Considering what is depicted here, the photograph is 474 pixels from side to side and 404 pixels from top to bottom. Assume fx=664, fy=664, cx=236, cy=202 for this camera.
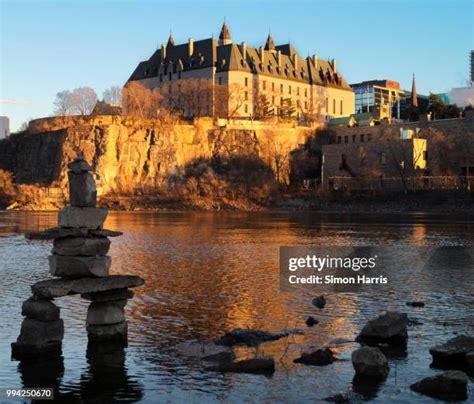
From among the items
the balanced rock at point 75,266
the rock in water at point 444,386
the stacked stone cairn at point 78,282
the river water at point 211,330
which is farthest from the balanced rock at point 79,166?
the rock in water at point 444,386

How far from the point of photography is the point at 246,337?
62.2ft

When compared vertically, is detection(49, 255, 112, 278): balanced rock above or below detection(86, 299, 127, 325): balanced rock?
above

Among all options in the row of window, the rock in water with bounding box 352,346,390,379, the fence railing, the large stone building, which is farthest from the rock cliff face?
the rock in water with bounding box 352,346,390,379

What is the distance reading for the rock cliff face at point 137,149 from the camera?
5133 inches

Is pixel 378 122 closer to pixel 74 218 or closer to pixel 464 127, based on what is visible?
pixel 464 127

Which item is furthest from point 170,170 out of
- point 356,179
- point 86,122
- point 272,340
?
point 272,340

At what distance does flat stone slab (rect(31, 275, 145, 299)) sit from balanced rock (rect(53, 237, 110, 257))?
0.74 m

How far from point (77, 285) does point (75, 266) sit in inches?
21.0

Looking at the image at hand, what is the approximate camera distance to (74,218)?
59.6ft

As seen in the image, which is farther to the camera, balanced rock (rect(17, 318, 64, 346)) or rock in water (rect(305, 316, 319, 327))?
rock in water (rect(305, 316, 319, 327))

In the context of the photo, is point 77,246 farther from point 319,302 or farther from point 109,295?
point 319,302

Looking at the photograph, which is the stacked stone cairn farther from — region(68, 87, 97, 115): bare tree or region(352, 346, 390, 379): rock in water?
region(68, 87, 97, 115): bare tree

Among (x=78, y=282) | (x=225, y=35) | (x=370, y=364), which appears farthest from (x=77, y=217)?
(x=225, y=35)

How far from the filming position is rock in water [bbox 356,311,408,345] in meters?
18.6
